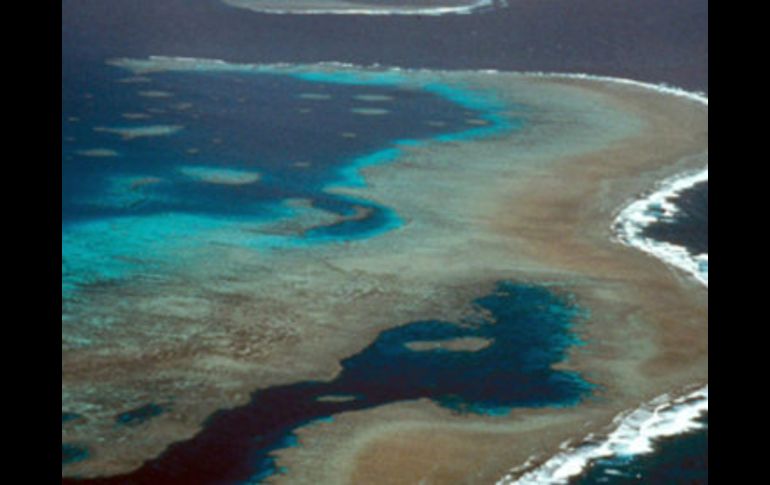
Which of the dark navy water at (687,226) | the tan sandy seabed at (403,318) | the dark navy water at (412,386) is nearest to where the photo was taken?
the dark navy water at (412,386)

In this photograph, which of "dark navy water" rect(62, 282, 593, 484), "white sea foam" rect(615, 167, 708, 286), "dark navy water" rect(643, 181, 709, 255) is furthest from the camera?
"dark navy water" rect(643, 181, 709, 255)

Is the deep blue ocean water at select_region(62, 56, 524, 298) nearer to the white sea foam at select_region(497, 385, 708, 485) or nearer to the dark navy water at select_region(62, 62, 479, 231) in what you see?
the dark navy water at select_region(62, 62, 479, 231)

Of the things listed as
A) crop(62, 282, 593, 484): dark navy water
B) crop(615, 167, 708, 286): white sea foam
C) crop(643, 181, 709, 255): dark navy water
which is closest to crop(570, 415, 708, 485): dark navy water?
crop(62, 282, 593, 484): dark navy water

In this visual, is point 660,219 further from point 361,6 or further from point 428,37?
point 361,6

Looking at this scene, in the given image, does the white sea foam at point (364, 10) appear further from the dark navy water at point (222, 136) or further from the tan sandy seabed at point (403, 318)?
the tan sandy seabed at point (403, 318)

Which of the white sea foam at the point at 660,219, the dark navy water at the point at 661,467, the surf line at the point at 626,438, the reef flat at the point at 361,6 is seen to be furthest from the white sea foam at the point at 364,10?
the dark navy water at the point at 661,467
